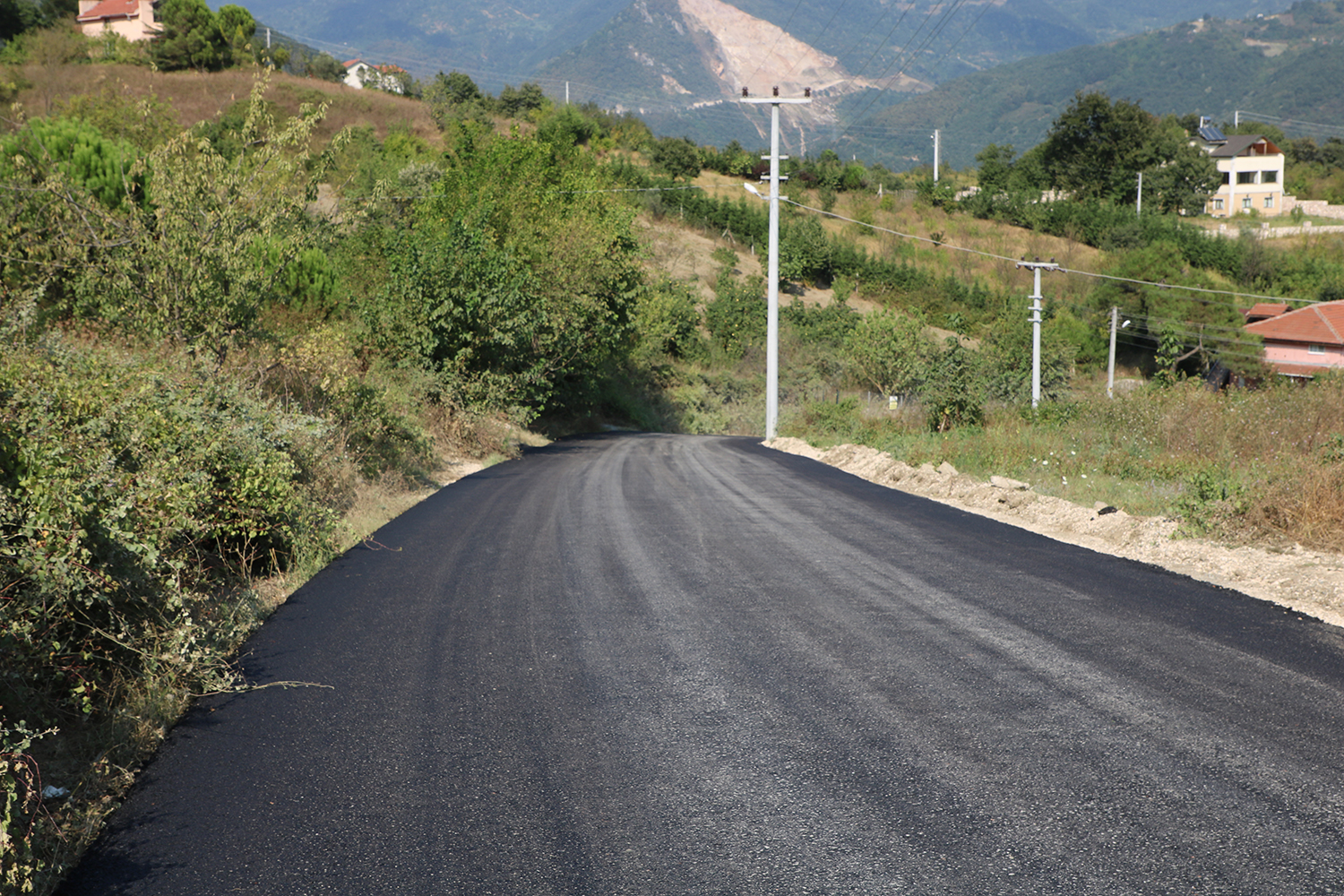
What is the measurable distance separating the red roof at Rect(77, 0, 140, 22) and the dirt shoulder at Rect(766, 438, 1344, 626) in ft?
275

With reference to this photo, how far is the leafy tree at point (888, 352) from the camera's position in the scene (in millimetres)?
40781

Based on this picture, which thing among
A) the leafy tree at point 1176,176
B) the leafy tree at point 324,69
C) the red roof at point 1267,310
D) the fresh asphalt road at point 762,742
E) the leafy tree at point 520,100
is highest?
the leafy tree at point 324,69

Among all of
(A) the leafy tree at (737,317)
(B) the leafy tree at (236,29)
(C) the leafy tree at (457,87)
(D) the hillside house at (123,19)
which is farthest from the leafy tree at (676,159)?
(D) the hillside house at (123,19)

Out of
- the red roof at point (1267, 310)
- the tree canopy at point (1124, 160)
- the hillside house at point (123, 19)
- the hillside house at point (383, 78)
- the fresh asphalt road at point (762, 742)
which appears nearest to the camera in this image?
the fresh asphalt road at point (762, 742)

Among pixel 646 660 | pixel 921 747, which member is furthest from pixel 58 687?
pixel 921 747

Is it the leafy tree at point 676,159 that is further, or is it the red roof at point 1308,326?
the leafy tree at point 676,159

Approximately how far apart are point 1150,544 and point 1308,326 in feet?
172

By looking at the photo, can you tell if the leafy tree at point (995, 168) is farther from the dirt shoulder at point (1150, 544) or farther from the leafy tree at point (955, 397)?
the dirt shoulder at point (1150, 544)

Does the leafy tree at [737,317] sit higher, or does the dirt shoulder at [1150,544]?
the leafy tree at [737,317]

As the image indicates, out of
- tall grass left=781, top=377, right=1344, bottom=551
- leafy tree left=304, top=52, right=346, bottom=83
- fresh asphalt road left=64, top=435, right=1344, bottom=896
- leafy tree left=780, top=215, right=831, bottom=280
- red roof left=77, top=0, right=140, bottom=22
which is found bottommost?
fresh asphalt road left=64, top=435, right=1344, bottom=896

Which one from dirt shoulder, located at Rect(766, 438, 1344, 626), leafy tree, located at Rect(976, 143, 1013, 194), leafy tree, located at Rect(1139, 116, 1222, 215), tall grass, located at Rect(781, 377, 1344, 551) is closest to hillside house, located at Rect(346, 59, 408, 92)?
leafy tree, located at Rect(976, 143, 1013, 194)

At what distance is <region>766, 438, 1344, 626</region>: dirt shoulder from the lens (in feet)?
22.7

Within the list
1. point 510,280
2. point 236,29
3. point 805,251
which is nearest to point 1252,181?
point 805,251

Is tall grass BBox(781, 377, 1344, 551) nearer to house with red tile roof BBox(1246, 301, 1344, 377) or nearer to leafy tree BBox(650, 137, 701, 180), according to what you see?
house with red tile roof BBox(1246, 301, 1344, 377)
